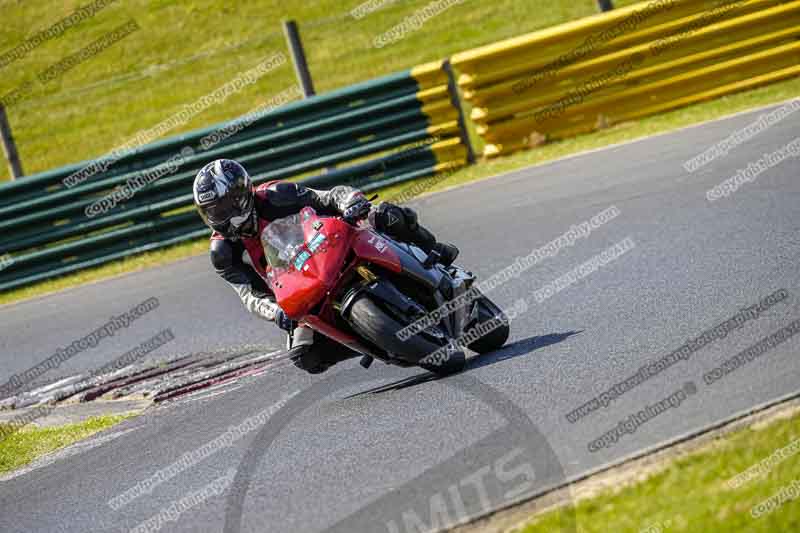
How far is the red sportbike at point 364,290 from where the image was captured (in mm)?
7480

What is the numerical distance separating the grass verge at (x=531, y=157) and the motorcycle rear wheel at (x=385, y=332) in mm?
8169

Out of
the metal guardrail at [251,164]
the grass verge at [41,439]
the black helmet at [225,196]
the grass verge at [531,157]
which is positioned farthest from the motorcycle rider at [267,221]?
the metal guardrail at [251,164]

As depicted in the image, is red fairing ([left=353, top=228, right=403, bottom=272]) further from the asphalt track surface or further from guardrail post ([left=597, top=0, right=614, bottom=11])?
guardrail post ([left=597, top=0, right=614, bottom=11])

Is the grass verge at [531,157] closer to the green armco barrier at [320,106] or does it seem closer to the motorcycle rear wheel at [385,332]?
the green armco barrier at [320,106]

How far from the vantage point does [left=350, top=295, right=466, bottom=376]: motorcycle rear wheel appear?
7.37 m

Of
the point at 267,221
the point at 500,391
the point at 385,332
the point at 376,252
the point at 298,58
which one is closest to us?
the point at 500,391

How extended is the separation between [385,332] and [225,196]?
4.37 feet

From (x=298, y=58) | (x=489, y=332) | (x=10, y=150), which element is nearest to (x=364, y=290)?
(x=489, y=332)

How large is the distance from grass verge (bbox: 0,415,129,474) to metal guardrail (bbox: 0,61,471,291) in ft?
22.1

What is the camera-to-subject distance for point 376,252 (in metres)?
7.68

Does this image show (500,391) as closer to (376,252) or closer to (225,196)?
(376,252)

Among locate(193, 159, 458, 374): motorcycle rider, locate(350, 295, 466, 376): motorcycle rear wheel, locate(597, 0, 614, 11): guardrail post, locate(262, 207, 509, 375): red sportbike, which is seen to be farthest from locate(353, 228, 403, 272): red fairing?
locate(597, 0, 614, 11): guardrail post

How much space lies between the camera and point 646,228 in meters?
10.6

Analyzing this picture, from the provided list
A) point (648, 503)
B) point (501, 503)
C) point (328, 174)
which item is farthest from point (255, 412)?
point (328, 174)
